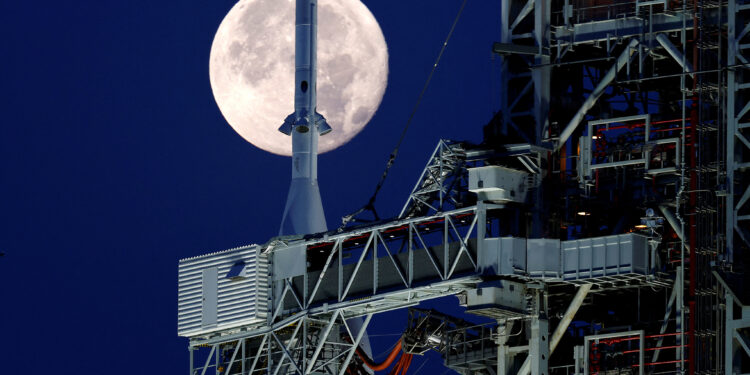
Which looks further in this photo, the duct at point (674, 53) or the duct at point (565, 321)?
the duct at point (565, 321)

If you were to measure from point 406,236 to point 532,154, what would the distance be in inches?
263

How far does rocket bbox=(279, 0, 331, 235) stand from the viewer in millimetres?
119188

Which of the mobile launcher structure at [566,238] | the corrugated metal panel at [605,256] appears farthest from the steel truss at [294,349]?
the corrugated metal panel at [605,256]

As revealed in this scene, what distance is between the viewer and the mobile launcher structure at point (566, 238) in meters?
101

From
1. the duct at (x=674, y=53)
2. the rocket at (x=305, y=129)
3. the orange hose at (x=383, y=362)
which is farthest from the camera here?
the rocket at (x=305, y=129)

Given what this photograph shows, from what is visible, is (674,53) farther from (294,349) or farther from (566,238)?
(294,349)

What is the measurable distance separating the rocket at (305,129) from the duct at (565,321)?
56.8 ft

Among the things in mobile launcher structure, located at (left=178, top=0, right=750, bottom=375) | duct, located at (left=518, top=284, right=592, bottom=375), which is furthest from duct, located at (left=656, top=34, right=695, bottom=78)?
duct, located at (left=518, top=284, right=592, bottom=375)

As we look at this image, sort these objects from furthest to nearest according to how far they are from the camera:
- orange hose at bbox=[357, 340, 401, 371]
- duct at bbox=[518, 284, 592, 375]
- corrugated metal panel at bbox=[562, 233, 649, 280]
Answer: orange hose at bbox=[357, 340, 401, 371] → duct at bbox=[518, 284, 592, 375] → corrugated metal panel at bbox=[562, 233, 649, 280]

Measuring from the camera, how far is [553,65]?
10731 cm

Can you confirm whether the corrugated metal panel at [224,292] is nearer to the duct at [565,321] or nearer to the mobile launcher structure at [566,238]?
the mobile launcher structure at [566,238]

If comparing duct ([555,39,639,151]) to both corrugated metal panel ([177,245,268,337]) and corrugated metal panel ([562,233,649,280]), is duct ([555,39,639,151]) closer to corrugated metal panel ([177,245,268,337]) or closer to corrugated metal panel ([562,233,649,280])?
corrugated metal panel ([562,233,649,280])

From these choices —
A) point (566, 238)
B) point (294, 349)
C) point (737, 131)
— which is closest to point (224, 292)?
point (294, 349)

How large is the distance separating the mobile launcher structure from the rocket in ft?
26.6
